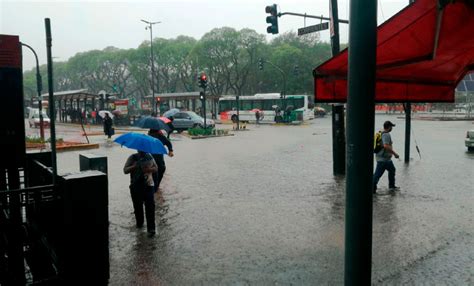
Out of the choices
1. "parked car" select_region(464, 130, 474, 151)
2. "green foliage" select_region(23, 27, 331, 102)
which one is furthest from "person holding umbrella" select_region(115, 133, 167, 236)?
"green foliage" select_region(23, 27, 331, 102)

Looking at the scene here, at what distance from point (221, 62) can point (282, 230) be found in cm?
6225

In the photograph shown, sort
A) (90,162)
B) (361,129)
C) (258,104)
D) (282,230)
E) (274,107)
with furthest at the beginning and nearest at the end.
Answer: (258,104), (274,107), (282,230), (90,162), (361,129)

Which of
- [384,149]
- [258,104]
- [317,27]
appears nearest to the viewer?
[384,149]

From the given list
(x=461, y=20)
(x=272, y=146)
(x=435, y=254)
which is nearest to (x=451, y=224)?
(x=435, y=254)

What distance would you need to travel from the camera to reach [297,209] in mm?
8180

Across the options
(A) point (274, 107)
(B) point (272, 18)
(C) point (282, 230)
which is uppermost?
(B) point (272, 18)

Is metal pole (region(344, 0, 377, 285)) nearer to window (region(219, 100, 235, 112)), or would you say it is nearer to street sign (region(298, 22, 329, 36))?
street sign (region(298, 22, 329, 36))

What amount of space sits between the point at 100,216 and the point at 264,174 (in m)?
8.07

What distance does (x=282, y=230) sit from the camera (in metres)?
6.84

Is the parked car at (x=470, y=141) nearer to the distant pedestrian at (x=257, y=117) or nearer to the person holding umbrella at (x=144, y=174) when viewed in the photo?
the person holding umbrella at (x=144, y=174)

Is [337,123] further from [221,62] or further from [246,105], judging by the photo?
[221,62]

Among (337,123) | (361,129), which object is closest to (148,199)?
(361,129)

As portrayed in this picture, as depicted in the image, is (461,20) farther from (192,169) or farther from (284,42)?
(284,42)

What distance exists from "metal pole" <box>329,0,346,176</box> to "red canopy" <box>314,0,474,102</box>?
4425 mm
